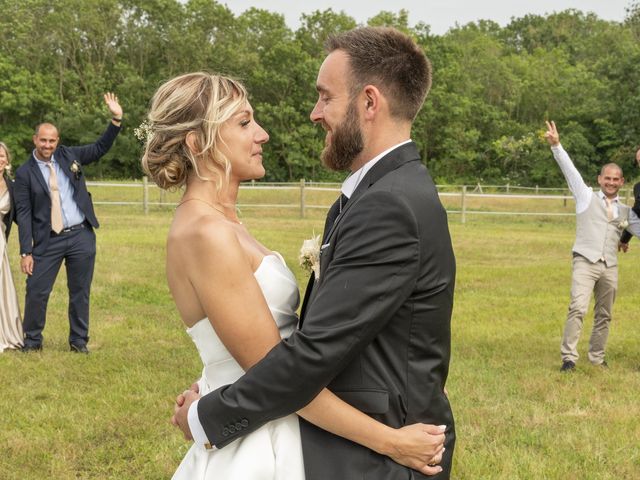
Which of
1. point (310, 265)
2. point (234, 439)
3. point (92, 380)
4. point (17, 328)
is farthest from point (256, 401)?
point (17, 328)

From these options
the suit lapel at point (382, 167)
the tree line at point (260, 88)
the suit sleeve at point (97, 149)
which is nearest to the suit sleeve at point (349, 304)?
the suit lapel at point (382, 167)

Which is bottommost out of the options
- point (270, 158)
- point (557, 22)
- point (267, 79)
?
point (270, 158)

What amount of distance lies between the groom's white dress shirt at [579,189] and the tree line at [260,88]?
42888 millimetres

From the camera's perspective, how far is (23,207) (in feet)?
30.5

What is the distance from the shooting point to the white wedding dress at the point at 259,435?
2379mm

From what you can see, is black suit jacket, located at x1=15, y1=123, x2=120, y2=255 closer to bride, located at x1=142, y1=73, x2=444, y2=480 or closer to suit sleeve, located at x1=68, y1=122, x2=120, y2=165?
suit sleeve, located at x1=68, y1=122, x2=120, y2=165

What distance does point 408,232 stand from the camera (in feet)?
6.92

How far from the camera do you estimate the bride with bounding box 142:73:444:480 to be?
2.26 meters

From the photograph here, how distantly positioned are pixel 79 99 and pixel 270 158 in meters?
14.1

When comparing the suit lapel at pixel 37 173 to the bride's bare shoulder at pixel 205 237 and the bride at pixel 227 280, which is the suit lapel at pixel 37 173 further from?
the bride's bare shoulder at pixel 205 237

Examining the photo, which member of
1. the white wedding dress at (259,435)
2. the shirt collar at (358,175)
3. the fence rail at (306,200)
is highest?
the shirt collar at (358,175)

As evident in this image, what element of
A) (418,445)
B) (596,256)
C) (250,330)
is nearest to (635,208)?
(596,256)

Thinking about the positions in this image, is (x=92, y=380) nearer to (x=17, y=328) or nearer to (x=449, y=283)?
(x=17, y=328)

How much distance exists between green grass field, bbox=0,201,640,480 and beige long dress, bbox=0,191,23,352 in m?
0.45
